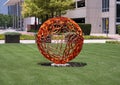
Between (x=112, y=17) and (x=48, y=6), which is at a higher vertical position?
(x=48, y=6)

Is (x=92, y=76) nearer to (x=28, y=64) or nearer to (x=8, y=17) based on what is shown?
(x=28, y=64)

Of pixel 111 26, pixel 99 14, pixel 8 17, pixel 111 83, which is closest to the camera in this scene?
pixel 111 83

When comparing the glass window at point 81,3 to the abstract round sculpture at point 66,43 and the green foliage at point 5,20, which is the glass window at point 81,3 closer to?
the abstract round sculpture at point 66,43

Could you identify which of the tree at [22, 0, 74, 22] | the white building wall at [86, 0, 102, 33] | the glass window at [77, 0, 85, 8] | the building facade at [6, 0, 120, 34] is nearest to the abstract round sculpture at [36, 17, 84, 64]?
the tree at [22, 0, 74, 22]

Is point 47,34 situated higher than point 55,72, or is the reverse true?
point 47,34

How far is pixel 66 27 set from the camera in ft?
46.7

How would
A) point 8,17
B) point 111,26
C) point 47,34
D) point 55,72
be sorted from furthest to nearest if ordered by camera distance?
point 8,17
point 111,26
point 47,34
point 55,72

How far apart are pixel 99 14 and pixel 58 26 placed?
48.9 metres

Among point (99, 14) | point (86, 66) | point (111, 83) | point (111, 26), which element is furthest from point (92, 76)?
point (99, 14)

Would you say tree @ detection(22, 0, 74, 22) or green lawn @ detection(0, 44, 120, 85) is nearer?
green lawn @ detection(0, 44, 120, 85)

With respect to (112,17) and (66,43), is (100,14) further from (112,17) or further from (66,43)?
(66,43)

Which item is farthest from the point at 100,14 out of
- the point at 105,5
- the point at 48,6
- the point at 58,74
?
the point at 58,74

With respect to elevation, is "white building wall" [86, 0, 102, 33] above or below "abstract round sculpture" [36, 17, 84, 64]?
above

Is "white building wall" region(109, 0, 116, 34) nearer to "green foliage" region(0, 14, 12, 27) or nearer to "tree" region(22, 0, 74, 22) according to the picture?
Answer: "tree" region(22, 0, 74, 22)
